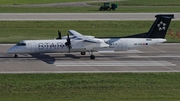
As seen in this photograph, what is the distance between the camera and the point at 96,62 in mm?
51844

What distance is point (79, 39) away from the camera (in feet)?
173

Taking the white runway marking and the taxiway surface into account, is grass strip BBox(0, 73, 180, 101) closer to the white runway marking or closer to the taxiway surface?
the taxiway surface

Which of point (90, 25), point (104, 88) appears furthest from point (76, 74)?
point (90, 25)

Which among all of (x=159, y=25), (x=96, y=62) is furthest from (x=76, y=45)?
(x=159, y=25)

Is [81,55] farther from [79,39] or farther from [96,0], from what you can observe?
[96,0]

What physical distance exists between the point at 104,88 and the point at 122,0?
87.5 m

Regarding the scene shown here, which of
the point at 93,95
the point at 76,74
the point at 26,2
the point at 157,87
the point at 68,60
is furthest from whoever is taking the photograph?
the point at 26,2

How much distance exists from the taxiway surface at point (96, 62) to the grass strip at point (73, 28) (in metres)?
11.3

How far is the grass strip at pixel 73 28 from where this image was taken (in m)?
70.3

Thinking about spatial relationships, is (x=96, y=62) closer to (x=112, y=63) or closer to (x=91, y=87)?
(x=112, y=63)

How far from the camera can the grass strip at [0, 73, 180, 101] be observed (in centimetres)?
3872

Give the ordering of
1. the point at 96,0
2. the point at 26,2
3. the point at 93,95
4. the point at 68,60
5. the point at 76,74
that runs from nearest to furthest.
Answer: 1. the point at 93,95
2. the point at 76,74
3. the point at 68,60
4. the point at 26,2
5. the point at 96,0

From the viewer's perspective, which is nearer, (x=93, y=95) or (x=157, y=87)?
(x=93, y=95)

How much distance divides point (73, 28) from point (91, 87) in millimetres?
34944
